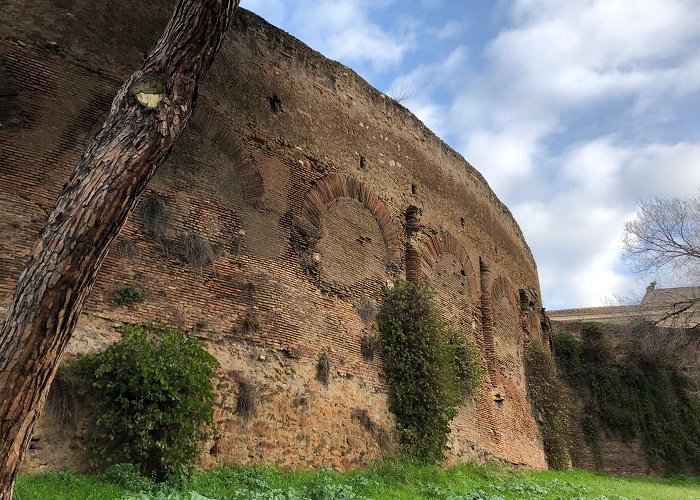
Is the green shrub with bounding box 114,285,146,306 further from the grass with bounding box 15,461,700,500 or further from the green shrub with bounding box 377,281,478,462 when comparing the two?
the green shrub with bounding box 377,281,478,462

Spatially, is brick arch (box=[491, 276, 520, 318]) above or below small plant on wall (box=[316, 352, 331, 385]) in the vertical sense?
above

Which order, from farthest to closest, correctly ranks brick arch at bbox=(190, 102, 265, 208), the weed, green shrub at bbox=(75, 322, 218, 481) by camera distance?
the weed < brick arch at bbox=(190, 102, 265, 208) < green shrub at bbox=(75, 322, 218, 481)

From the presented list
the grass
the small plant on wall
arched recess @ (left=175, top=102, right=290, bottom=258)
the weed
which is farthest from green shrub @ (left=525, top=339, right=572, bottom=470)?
arched recess @ (left=175, top=102, right=290, bottom=258)

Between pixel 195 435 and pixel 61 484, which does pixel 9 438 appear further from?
pixel 195 435

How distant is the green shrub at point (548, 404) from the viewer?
15.1 m

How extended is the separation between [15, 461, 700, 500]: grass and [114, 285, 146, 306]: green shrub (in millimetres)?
1864

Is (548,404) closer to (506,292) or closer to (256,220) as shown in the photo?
(506,292)

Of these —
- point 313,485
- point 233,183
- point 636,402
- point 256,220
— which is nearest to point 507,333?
point 636,402

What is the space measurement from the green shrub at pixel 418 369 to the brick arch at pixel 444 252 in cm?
85

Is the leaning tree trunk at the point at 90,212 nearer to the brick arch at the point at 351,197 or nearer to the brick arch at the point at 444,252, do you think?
the brick arch at the point at 351,197

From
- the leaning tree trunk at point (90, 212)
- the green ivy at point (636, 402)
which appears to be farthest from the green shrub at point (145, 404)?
the green ivy at point (636, 402)

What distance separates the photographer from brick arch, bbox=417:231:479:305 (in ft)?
37.3

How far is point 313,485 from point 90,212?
13.3ft

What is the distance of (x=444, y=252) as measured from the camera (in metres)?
12.2
